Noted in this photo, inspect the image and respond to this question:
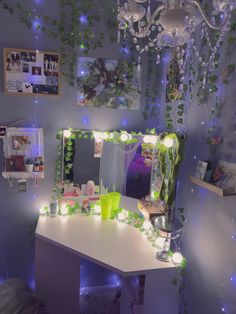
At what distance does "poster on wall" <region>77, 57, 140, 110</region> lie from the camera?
2170mm

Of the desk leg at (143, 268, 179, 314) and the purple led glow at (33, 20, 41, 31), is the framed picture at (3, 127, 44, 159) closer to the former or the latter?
the purple led glow at (33, 20, 41, 31)

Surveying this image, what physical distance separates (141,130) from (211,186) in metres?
1.14

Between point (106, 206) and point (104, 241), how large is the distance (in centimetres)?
43

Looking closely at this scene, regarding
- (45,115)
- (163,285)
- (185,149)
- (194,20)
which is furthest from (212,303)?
(45,115)

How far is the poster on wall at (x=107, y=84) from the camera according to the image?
217 centimetres

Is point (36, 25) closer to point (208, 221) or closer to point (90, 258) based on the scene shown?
point (90, 258)

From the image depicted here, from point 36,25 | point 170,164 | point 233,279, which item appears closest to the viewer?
point 233,279

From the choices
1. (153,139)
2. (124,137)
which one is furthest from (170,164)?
(124,137)

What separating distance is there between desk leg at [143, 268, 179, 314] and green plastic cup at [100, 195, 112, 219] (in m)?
0.76

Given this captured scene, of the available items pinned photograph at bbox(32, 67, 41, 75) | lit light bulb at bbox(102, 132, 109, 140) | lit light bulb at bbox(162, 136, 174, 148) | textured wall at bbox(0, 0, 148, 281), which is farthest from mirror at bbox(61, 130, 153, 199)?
pinned photograph at bbox(32, 67, 41, 75)

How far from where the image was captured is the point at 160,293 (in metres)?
1.53

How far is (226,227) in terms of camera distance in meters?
1.33

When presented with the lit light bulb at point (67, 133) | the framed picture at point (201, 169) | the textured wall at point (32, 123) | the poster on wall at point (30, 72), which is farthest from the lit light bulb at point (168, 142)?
the poster on wall at point (30, 72)

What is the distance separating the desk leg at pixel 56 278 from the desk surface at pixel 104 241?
0.57 feet
